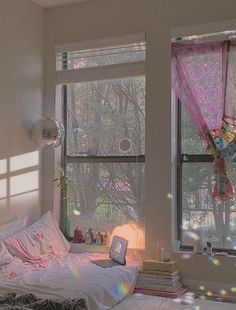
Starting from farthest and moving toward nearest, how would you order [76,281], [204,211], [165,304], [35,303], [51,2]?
1. [51,2]
2. [204,211]
3. [165,304]
4. [76,281]
5. [35,303]

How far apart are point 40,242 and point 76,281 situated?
884 mm

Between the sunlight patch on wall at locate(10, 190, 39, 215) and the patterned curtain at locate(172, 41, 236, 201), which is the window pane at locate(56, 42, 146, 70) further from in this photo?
the sunlight patch on wall at locate(10, 190, 39, 215)

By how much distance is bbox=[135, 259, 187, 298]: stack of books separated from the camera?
3.49 m

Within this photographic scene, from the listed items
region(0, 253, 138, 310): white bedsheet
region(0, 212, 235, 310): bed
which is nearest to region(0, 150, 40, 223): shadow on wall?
region(0, 212, 235, 310): bed

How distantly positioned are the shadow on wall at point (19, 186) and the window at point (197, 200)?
54.8 inches

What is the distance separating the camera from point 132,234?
399 cm

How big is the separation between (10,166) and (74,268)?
1.10 m

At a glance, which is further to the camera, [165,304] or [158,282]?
[158,282]

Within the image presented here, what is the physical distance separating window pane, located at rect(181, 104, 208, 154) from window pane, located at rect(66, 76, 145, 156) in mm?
383

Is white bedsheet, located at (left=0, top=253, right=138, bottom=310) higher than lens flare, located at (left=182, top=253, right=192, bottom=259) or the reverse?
the reverse

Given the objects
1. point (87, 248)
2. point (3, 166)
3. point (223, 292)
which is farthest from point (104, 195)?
point (223, 292)

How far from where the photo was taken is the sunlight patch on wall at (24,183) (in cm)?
388

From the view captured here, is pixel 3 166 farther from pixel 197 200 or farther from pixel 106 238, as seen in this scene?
pixel 197 200

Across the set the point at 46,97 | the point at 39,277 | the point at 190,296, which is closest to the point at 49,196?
the point at 46,97
